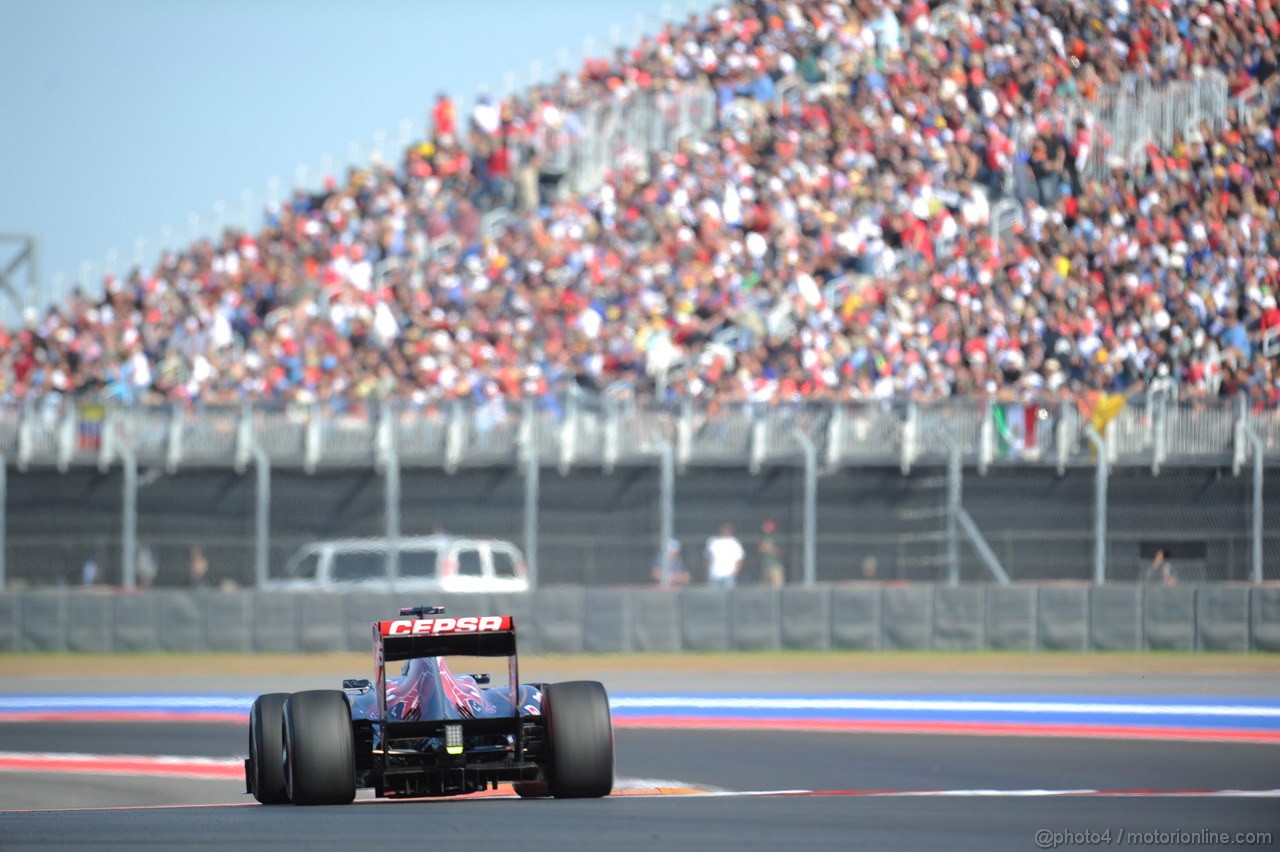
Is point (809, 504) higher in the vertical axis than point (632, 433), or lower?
lower

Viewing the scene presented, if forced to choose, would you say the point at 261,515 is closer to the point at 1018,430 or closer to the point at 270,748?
the point at 1018,430

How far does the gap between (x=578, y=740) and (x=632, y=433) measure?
1324cm

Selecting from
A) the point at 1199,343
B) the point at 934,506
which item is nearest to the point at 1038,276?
the point at 1199,343

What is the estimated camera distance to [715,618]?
2127 cm

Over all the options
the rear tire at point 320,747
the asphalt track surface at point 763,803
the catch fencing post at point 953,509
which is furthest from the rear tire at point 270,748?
the catch fencing post at point 953,509

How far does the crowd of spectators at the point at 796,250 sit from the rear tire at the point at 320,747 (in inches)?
543

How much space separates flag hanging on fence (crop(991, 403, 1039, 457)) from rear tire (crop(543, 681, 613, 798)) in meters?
13.1

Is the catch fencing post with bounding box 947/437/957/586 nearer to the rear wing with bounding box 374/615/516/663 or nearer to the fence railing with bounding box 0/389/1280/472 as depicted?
→ the fence railing with bounding box 0/389/1280/472

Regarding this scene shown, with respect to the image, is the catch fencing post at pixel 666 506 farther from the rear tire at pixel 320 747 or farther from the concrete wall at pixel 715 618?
the rear tire at pixel 320 747

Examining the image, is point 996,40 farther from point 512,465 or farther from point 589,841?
point 589,841

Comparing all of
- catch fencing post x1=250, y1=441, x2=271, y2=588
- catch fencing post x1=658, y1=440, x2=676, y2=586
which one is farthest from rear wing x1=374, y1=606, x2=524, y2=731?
catch fencing post x1=250, y1=441, x2=271, y2=588

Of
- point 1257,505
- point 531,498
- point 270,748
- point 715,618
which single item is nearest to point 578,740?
point 270,748

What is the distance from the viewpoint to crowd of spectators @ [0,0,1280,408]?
1014 inches

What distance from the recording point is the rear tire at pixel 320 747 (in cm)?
884
